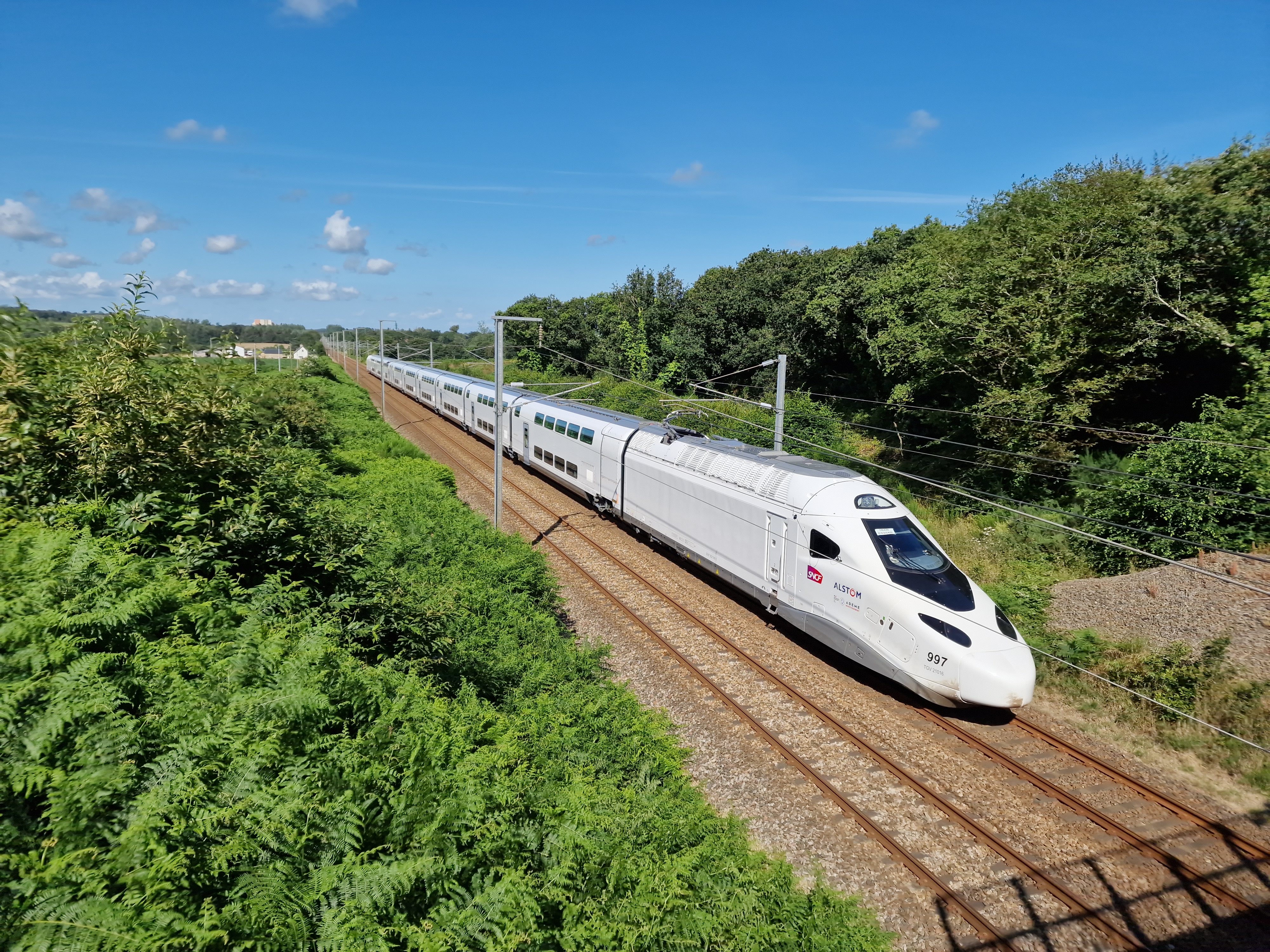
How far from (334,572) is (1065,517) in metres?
20.9

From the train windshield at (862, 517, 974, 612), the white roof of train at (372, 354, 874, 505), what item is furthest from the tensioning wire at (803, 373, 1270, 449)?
the white roof of train at (372, 354, 874, 505)

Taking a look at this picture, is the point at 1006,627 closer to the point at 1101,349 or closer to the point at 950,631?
the point at 950,631

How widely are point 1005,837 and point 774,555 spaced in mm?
6341

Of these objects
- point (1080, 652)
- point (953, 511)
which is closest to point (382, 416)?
point (953, 511)

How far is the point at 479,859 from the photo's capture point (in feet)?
16.3

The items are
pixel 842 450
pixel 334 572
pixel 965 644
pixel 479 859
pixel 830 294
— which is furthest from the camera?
pixel 830 294

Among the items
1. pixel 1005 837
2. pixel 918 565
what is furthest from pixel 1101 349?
pixel 1005 837

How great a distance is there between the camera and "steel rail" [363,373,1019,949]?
759 cm

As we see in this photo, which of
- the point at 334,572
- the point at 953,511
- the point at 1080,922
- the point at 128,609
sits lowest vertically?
the point at 1080,922

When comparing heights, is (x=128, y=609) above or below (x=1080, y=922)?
above

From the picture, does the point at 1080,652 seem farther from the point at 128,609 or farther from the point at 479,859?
the point at 128,609

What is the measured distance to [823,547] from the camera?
12.7m

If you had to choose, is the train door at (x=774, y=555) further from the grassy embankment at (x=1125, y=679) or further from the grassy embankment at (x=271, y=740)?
the grassy embankment at (x=1125, y=679)

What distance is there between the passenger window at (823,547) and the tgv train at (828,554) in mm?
22
